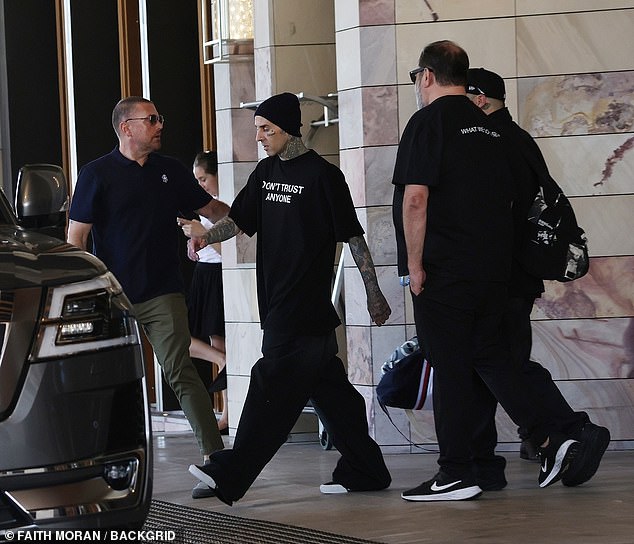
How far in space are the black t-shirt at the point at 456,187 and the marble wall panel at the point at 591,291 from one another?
1.73 meters

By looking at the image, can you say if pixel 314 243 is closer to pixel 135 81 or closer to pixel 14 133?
pixel 135 81

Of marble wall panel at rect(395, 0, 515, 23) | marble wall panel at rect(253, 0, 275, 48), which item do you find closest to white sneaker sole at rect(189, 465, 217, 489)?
marble wall panel at rect(395, 0, 515, 23)

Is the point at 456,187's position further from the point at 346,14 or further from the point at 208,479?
the point at 346,14

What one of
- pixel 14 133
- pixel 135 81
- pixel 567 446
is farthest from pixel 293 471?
pixel 14 133

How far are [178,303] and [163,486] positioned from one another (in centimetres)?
93

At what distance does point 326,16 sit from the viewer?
8.68m

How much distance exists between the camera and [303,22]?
8609mm

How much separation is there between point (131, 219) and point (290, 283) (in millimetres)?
1016

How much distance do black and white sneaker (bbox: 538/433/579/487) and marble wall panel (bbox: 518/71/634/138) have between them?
2002mm

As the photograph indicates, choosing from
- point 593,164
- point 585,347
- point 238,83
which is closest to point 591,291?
point 585,347

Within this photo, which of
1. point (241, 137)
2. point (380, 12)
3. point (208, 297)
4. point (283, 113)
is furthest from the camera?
point (208, 297)

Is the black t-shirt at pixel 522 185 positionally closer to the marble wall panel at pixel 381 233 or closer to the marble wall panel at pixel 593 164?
the marble wall panel at pixel 593 164

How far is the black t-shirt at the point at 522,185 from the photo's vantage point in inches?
242

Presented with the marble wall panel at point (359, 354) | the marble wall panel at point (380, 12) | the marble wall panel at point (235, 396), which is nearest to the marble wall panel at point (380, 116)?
the marble wall panel at point (380, 12)
